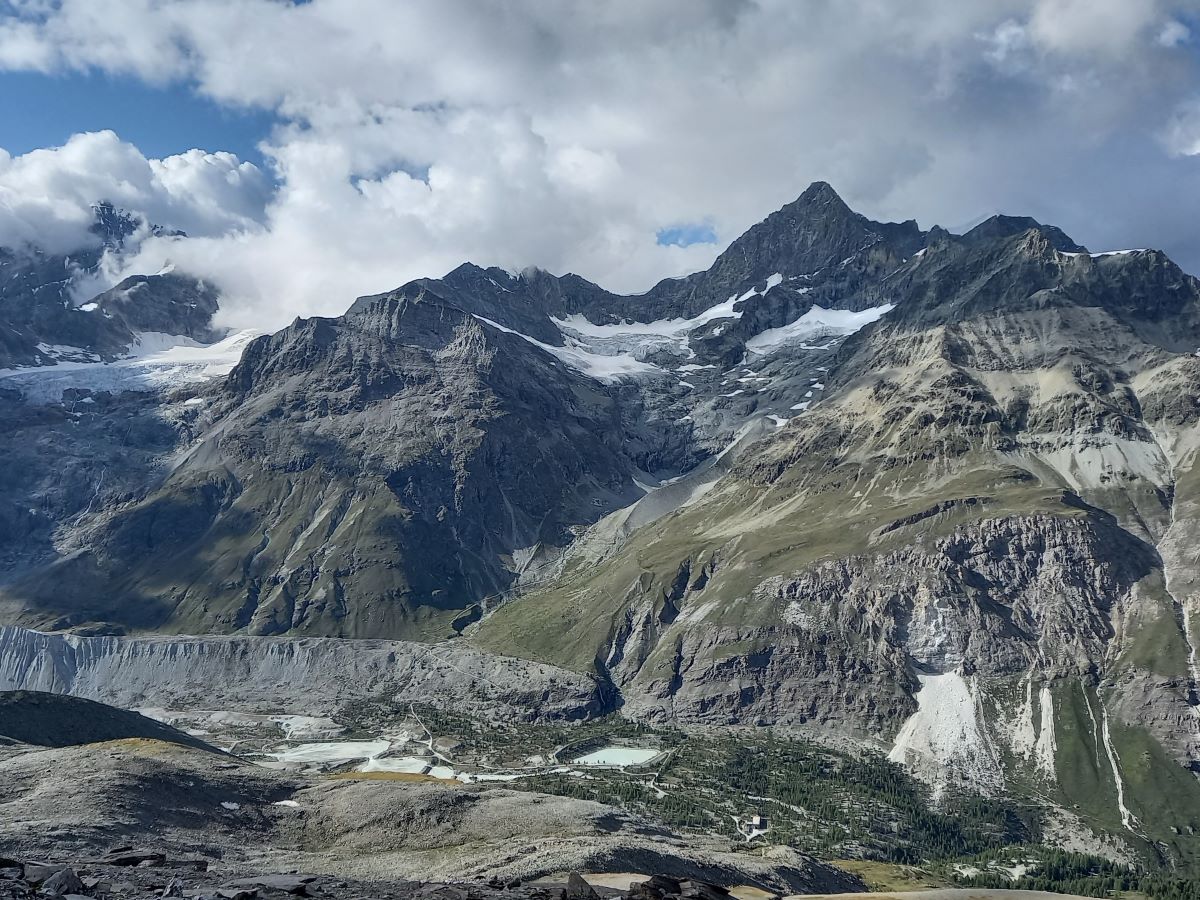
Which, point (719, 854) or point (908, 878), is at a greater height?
point (719, 854)

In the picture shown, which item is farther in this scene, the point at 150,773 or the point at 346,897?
the point at 150,773

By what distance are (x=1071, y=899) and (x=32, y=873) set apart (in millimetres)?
85598

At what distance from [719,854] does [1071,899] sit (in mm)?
35490

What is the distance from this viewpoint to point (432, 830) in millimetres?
103688

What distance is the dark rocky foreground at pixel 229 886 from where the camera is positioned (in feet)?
197

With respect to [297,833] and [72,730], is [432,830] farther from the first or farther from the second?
[72,730]

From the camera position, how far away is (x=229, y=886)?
65500mm

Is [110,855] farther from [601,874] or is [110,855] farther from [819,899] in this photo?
[819,899]

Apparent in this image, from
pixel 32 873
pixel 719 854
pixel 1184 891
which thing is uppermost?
pixel 32 873

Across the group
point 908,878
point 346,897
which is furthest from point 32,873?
point 908,878

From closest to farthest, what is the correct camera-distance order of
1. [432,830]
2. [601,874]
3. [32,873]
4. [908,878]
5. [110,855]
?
[32,873] → [110,855] → [601,874] → [432,830] → [908,878]

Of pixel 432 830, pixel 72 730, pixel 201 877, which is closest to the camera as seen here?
pixel 201 877

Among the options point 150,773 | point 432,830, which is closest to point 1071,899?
point 432,830

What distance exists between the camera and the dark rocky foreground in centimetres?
6012
